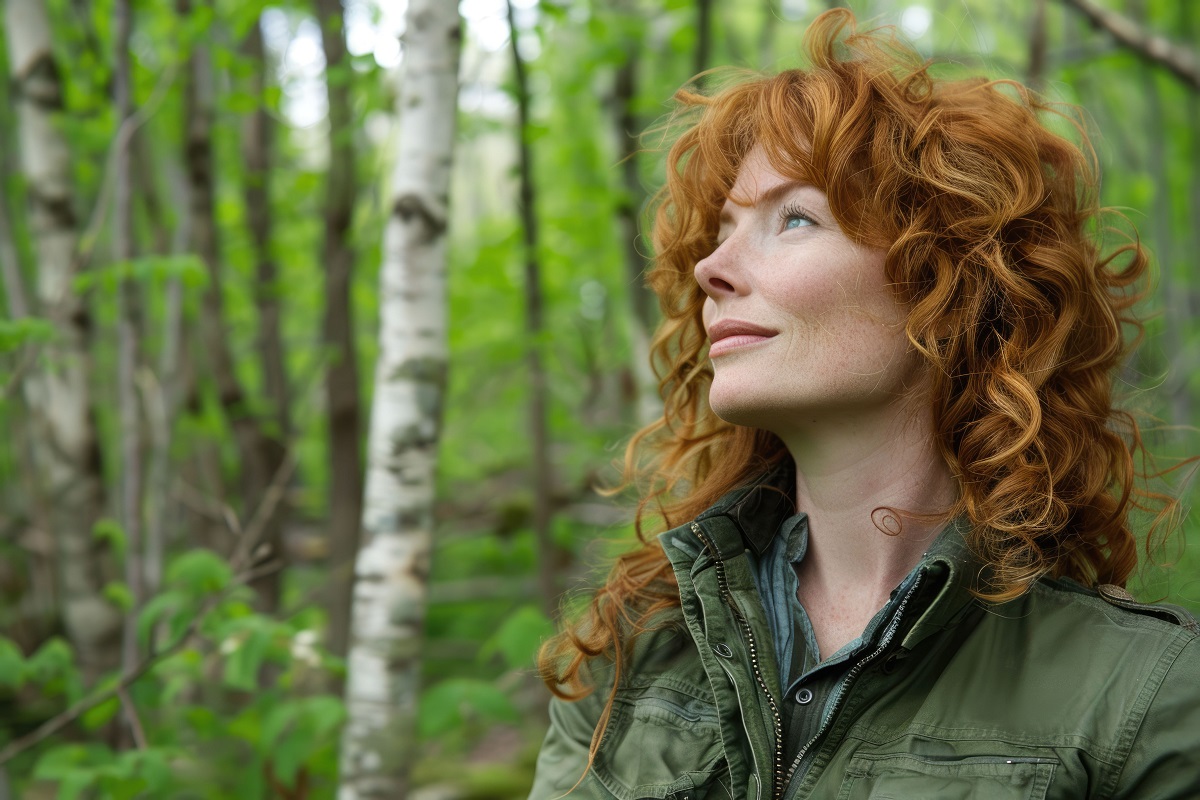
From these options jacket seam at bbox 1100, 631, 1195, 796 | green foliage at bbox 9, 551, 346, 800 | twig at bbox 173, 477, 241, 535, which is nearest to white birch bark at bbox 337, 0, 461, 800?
green foliage at bbox 9, 551, 346, 800

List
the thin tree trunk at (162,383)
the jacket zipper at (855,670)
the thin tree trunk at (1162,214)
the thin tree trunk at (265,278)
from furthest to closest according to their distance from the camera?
the thin tree trunk at (1162,214), the thin tree trunk at (265,278), the thin tree trunk at (162,383), the jacket zipper at (855,670)

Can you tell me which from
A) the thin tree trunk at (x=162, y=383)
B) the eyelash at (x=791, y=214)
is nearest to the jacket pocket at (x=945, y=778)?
the eyelash at (x=791, y=214)

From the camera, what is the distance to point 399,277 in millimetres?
2689

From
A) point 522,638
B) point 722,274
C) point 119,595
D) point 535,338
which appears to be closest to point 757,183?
point 722,274

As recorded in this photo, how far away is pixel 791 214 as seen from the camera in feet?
5.89

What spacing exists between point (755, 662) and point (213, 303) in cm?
385

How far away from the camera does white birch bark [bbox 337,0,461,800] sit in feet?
8.75

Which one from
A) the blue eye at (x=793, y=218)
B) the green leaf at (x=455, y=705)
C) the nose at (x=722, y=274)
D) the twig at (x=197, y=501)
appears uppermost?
the blue eye at (x=793, y=218)

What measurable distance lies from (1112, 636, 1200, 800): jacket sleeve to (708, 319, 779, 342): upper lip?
2.67 feet

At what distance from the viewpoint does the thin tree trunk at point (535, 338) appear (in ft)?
12.7

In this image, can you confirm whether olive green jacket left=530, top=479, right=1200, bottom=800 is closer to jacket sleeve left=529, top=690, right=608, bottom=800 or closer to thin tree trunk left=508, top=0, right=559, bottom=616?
jacket sleeve left=529, top=690, right=608, bottom=800

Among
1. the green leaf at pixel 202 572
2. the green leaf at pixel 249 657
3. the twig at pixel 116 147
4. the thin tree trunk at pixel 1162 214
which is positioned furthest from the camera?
the thin tree trunk at pixel 1162 214

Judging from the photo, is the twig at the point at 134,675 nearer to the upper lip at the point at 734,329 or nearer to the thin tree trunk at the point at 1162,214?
the upper lip at the point at 734,329

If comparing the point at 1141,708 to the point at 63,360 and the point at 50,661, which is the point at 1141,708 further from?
the point at 63,360
